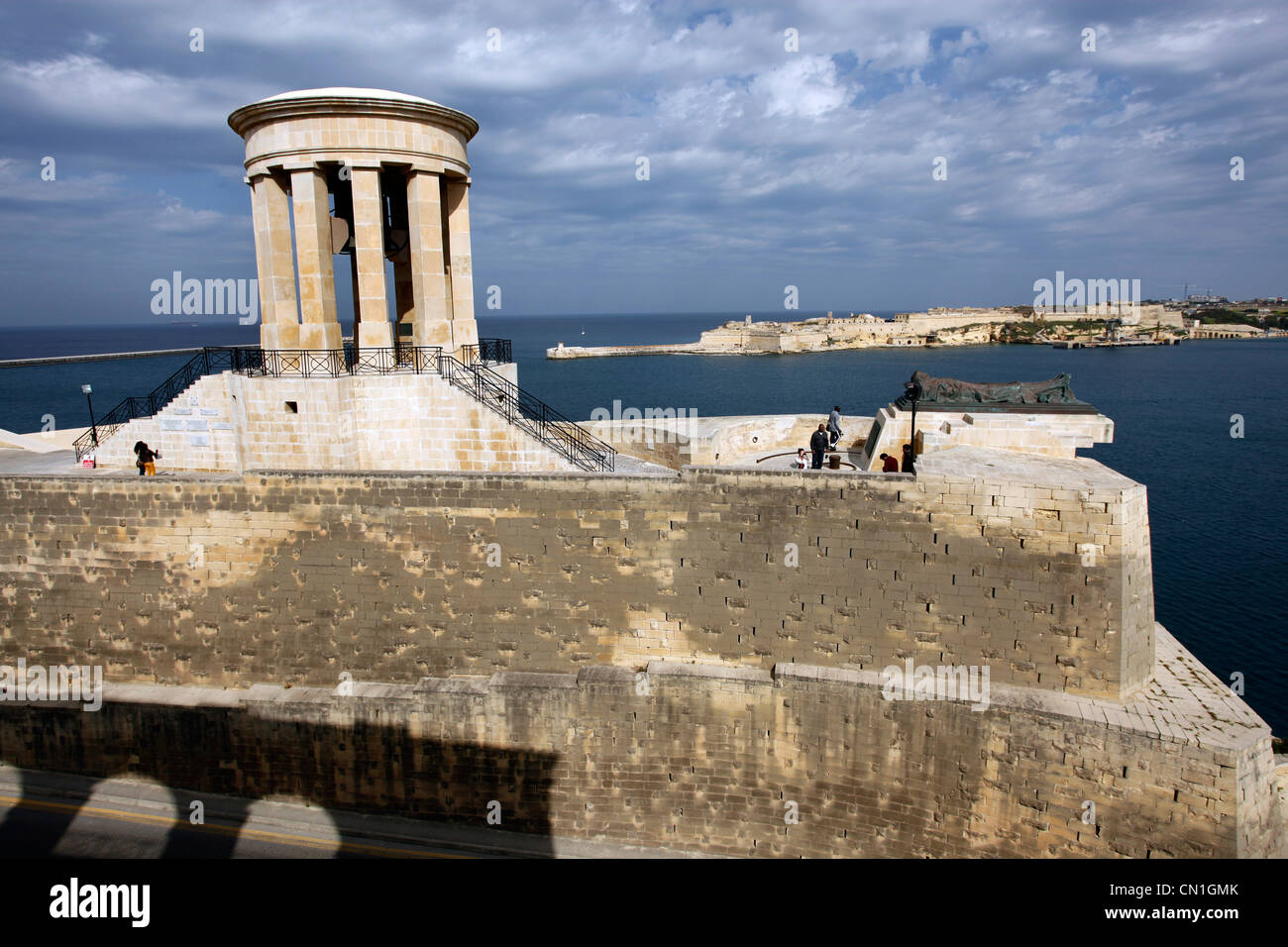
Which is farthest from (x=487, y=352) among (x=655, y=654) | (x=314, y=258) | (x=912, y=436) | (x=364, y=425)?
(x=912, y=436)

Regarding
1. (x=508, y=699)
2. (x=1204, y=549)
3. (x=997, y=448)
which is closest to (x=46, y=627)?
(x=508, y=699)

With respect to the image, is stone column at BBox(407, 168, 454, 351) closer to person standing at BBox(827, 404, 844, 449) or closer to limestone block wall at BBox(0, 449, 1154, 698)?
limestone block wall at BBox(0, 449, 1154, 698)

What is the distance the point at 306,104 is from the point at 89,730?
11127 millimetres

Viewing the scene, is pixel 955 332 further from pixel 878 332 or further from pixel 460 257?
pixel 460 257

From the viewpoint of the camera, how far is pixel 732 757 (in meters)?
10.6

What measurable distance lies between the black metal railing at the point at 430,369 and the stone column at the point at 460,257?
957mm

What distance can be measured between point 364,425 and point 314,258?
10.4 ft

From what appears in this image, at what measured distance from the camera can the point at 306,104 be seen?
12.2 m

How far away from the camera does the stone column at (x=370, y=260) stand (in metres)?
12.6

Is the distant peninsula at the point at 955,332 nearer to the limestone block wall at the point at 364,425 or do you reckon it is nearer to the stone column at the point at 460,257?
the stone column at the point at 460,257

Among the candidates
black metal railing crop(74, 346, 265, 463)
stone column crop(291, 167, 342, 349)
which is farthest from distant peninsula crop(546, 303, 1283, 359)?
stone column crop(291, 167, 342, 349)

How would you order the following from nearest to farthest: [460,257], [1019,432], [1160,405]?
[1019,432], [460,257], [1160,405]

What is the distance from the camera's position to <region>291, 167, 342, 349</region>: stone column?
1258 centimetres
